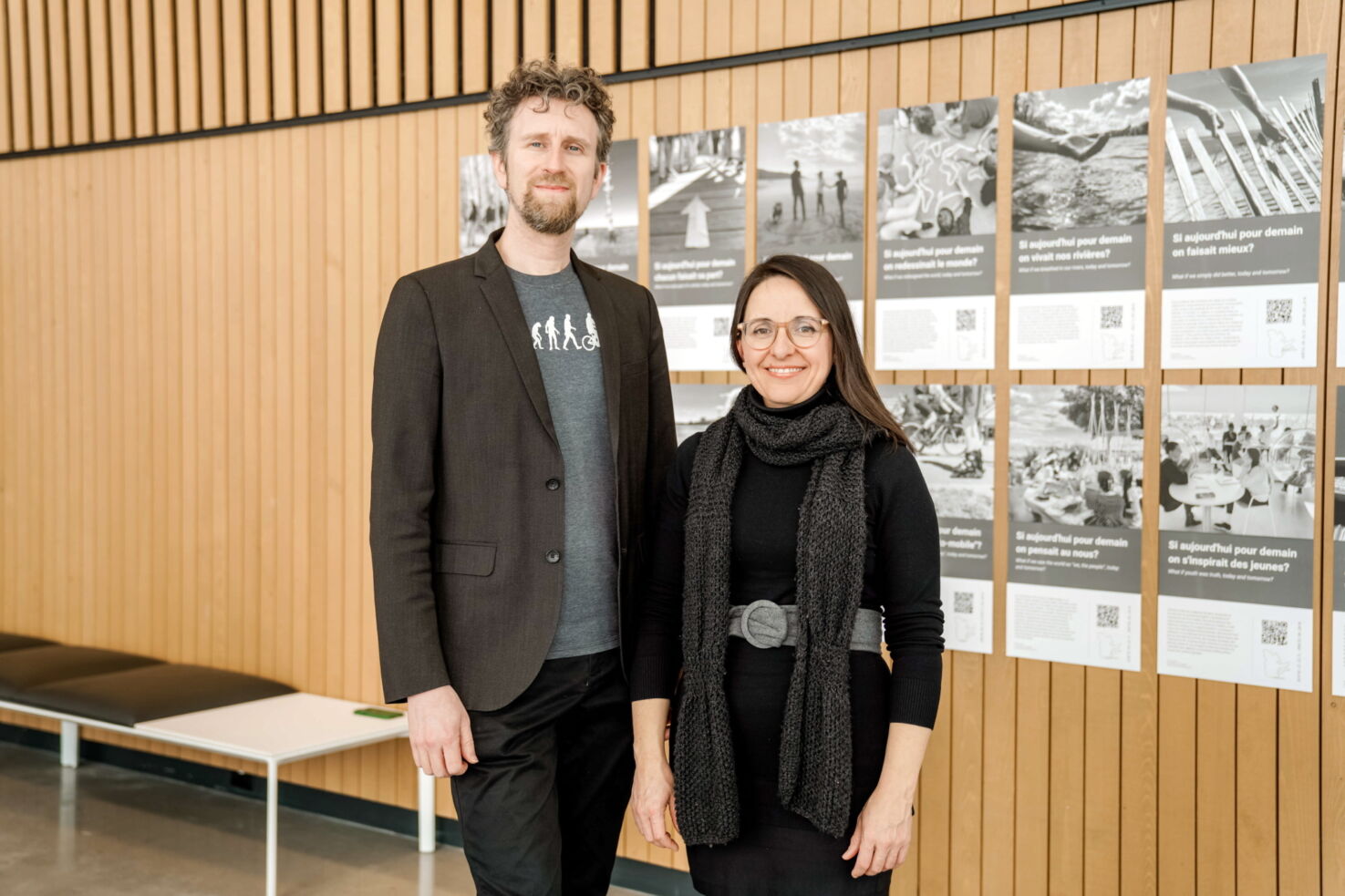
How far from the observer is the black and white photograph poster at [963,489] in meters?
3.58

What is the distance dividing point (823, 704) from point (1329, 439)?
1921 mm

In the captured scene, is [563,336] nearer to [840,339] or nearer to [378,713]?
[840,339]

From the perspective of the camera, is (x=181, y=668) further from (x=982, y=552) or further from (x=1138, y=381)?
(x=1138, y=381)

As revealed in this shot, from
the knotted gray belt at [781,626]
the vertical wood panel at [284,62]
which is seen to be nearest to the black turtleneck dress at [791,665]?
the knotted gray belt at [781,626]

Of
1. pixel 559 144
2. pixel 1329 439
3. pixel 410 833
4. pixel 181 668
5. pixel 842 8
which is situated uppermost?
pixel 842 8

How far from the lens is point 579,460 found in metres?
2.31

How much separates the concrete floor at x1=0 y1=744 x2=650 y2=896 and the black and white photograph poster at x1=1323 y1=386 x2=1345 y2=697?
247cm

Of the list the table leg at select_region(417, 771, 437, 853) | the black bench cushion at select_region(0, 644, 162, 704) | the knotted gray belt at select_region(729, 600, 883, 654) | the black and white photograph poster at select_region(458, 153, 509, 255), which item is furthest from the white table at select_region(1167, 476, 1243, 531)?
the black bench cushion at select_region(0, 644, 162, 704)

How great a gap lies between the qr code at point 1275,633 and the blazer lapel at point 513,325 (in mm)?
2145

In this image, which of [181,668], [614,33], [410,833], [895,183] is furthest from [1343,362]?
[181,668]

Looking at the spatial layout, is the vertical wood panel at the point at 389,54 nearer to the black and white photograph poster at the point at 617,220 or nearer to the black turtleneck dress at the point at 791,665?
the black and white photograph poster at the point at 617,220

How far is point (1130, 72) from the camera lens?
3.29 meters

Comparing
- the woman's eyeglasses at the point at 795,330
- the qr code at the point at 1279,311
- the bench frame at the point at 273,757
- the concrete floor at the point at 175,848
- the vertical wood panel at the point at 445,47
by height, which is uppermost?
the vertical wood panel at the point at 445,47

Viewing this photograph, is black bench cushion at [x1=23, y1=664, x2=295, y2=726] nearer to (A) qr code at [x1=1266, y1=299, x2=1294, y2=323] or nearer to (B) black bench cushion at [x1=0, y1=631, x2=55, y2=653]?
(B) black bench cushion at [x1=0, y1=631, x2=55, y2=653]
